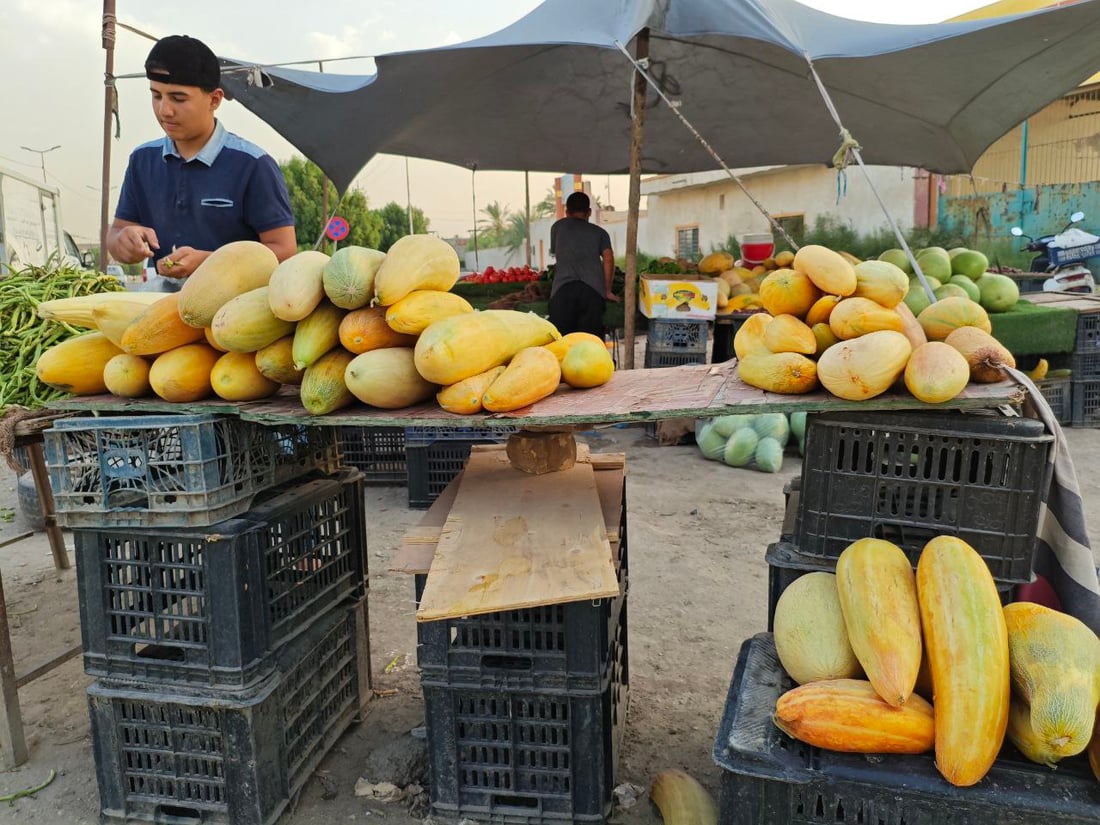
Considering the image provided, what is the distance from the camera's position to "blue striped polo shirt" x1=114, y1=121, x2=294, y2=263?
2961 millimetres

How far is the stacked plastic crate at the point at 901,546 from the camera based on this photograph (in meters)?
1.34

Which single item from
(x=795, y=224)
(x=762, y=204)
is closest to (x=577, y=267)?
(x=762, y=204)

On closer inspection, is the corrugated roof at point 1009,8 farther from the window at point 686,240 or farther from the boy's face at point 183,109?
the boy's face at point 183,109

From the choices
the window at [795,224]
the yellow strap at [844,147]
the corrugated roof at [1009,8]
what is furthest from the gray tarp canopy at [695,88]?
the window at [795,224]

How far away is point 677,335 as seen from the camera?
6.70m

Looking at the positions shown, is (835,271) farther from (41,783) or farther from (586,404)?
(41,783)

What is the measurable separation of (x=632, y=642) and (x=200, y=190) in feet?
8.44

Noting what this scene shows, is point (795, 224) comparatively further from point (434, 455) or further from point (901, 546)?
→ point (901, 546)

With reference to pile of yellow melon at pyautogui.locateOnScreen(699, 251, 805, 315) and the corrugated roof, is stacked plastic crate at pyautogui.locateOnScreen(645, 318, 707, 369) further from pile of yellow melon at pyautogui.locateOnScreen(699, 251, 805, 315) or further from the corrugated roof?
the corrugated roof

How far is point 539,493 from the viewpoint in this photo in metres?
2.26

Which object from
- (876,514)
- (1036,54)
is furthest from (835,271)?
(1036,54)

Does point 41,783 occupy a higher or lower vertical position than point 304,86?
lower

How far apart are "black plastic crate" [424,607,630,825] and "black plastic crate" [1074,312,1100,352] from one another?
21.9 feet

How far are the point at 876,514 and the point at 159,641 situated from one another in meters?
1.88
